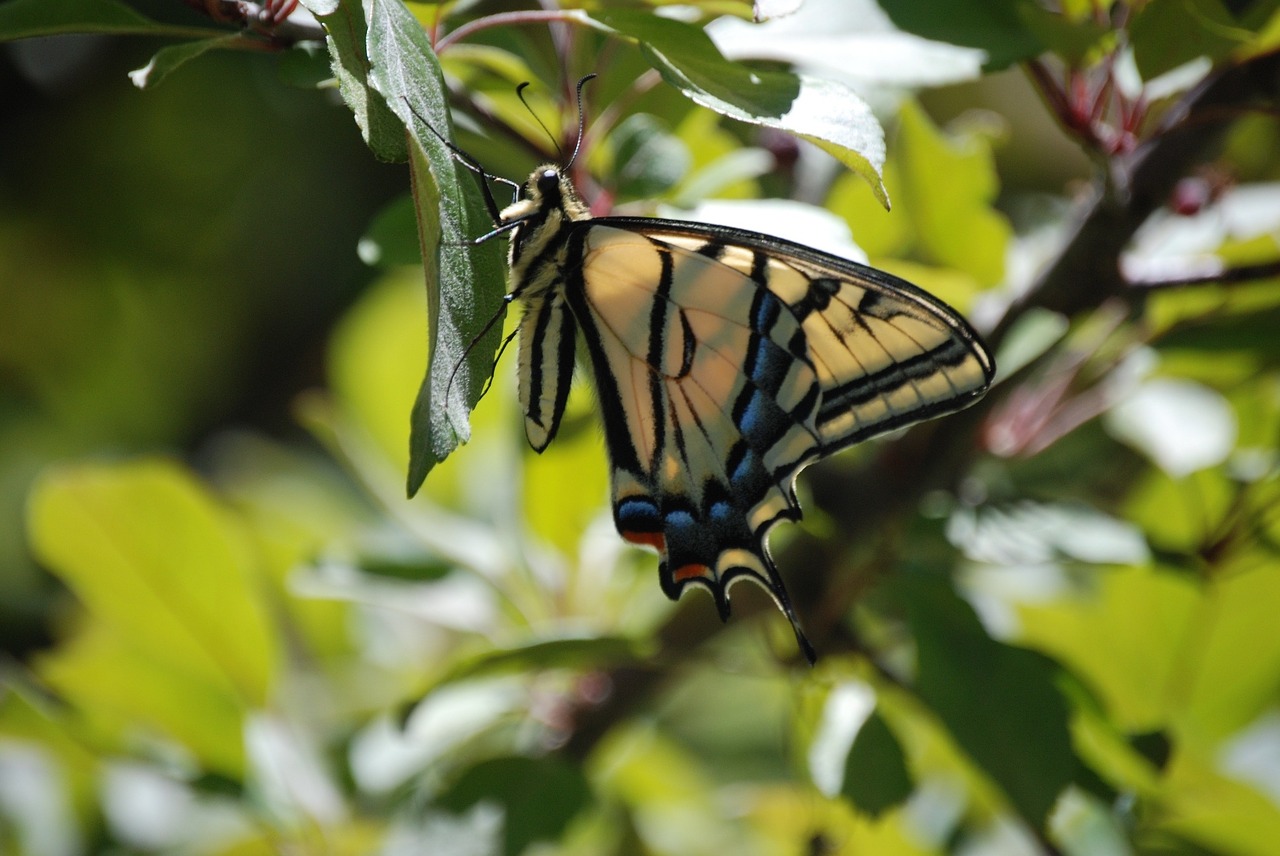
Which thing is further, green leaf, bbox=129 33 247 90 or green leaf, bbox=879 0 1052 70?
green leaf, bbox=879 0 1052 70

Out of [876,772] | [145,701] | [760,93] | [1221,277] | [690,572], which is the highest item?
[760,93]

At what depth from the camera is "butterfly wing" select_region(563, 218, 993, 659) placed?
70 cm

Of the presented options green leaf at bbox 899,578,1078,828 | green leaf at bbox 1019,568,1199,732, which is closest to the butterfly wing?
green leaf at bbox 899,578,1078,828

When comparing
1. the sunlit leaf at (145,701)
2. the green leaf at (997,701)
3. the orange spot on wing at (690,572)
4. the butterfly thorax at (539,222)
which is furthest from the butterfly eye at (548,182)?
the sunlit leaf at (145,701)

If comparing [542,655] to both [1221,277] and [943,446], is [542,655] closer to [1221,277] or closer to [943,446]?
[943,446]

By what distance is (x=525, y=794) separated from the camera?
85 centimetres

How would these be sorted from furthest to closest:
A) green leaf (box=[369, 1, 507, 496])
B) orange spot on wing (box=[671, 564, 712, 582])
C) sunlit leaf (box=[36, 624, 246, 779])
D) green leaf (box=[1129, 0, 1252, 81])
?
sunlit leaf (box=[36, 624, 246, 779]), orange spot on wing (box=[671, 564, 712, 582]), green leaf (box=[1129, 0, 1252, 81]), green leaf (box=[369, 1, 507, 496])

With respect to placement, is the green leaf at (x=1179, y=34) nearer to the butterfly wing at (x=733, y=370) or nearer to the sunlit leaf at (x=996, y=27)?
the sunlit leaf at (x=996, y=27)

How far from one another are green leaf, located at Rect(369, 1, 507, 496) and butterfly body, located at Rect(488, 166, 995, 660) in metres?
0.19

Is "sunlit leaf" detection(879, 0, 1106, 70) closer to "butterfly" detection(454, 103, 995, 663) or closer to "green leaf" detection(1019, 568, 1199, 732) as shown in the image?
"butterfly" detection(454, 103, 995, 663)

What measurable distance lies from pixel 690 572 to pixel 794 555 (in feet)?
0.63

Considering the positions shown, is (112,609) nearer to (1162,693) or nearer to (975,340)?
(975,340)

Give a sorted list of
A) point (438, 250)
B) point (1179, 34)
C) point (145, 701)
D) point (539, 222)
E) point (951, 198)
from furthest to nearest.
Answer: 1. point (145, 701)
2. point (951, 198)
3. point (539, 222)
4. point (1179, 34)
5. point (438, 250)

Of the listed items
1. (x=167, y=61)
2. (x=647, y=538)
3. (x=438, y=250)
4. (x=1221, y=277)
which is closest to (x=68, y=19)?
(x=167, y=61)
